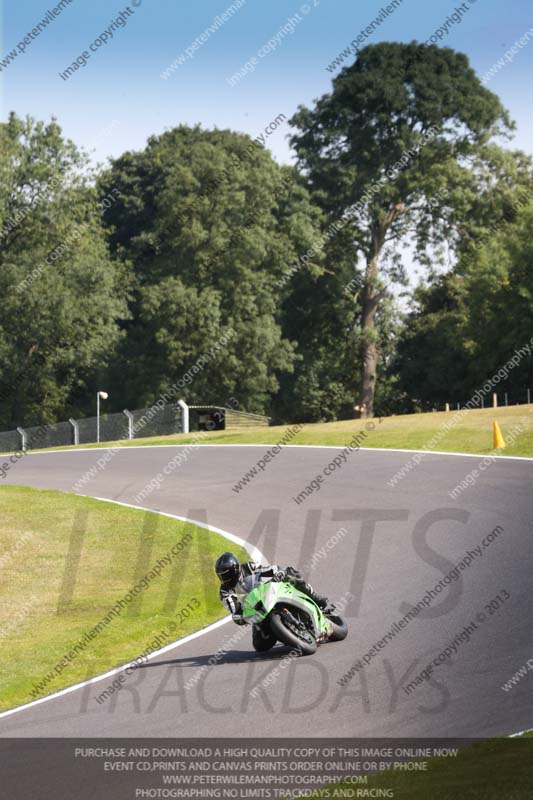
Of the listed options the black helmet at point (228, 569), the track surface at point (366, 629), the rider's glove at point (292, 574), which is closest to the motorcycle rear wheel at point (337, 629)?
the track surface at point (366, 629)

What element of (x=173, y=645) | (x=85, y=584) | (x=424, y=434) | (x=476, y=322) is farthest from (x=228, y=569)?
(x=476, y=322)

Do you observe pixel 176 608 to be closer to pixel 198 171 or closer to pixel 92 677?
pixel 92 677

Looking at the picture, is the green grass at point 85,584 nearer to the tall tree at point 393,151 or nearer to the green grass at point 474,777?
the green grass at point 474,777

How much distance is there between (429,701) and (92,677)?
466 centimetres

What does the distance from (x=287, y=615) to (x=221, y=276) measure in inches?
2114

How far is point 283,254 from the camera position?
6594 cm

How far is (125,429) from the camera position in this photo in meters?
51.8

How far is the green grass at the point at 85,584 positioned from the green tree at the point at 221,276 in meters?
34.4

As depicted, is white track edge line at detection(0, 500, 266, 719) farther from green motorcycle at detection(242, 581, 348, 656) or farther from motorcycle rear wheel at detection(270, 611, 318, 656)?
motorcycle rear wheel at detection(270, 611, 318, 656)

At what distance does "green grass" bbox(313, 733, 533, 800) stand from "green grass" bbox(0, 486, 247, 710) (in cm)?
618

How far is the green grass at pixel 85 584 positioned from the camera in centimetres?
1466

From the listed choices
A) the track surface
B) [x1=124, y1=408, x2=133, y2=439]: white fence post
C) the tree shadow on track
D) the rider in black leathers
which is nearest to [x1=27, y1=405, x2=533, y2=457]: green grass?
[x1=124, y1=408, x2=133, y2=439]: white fence post

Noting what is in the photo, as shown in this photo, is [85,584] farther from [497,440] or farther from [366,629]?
[497,440]

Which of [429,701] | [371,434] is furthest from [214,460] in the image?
[429,701]
